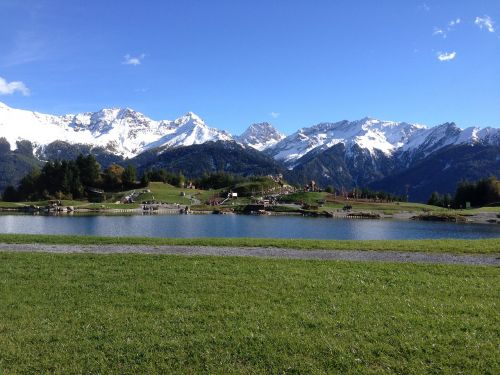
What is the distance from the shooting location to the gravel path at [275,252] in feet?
92.4

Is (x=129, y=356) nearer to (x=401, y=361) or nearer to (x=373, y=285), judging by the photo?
(x=401, y=361)

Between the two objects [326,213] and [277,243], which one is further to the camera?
[326,213]

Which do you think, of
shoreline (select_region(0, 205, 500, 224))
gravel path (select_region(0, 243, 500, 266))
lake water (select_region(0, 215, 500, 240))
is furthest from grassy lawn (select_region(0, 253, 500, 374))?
shoreline (select_region(0, 205, 500, 224))

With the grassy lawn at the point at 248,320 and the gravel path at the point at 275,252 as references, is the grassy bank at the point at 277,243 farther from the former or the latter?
the grassy lawn at the point at 248,320

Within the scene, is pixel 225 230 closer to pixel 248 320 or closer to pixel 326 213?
pixel 248 320

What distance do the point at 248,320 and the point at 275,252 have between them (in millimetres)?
15857

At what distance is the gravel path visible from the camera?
92.4 ft

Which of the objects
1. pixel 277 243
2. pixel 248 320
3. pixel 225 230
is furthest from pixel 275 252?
pixel 225 230

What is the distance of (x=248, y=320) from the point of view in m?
15.4

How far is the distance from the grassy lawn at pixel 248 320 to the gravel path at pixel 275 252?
14.6ft

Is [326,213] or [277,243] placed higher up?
[277,243]

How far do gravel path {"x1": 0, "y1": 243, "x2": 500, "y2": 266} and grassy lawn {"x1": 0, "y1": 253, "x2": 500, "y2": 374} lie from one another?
4.45 meters

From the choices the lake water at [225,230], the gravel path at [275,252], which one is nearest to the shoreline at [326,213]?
the lake water at [225,230]

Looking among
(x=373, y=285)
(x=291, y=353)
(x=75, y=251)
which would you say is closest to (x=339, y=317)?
(x=291, y=353)
